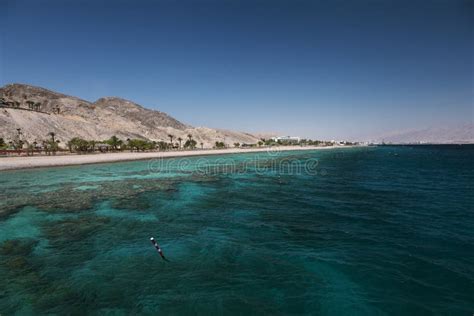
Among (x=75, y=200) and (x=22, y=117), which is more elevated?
(x=22, y=117)

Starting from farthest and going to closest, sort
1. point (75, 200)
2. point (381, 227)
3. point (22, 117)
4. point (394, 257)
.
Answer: point (22, 117)
point (75, 200)
point (381, 227)
point (394, 257)

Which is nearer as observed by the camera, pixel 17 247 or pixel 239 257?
pixel 239 257

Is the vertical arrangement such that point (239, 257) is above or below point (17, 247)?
below

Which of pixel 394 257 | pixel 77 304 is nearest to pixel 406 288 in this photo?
pixel 394 257

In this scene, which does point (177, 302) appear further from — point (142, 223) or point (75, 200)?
point (75, 200)

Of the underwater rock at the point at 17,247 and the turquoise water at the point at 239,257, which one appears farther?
the underwater rock at the point at 17,247

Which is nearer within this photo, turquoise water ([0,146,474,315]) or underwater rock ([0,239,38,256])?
turquoise water ([0,146,474,315])

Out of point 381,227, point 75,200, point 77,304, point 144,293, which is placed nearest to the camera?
point 77,304

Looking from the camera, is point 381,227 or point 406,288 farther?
point 381,227
